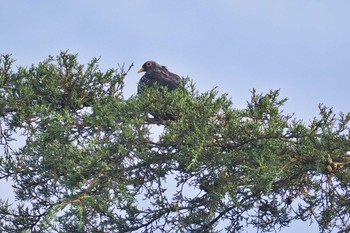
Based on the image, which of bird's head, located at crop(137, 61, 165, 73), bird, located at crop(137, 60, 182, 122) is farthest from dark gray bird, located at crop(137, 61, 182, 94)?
bird's head, located at crop(137, 61, 165, 73)

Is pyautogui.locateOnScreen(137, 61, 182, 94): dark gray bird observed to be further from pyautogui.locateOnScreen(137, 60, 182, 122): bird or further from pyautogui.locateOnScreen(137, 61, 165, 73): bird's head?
pyautogui.locateOnScreen(137, 61, 165, 73): bird's head

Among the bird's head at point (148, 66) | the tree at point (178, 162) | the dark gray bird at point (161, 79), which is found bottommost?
the tree at point (178, 162)

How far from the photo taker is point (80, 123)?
32.7 ft

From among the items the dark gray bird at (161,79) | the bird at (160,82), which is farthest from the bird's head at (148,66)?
the dark gray bird at (161,79)

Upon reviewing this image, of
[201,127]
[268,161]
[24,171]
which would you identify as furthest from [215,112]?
[24,171]

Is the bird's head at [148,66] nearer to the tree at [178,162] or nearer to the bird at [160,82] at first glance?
the bird at [160,82]

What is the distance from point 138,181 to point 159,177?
0.26 metres

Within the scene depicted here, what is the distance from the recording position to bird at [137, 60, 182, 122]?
9531 mm

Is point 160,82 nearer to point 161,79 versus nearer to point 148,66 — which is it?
point 161,79

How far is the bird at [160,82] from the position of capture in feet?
31.3

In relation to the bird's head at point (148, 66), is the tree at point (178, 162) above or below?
below

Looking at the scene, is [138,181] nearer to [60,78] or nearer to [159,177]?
[159,177]

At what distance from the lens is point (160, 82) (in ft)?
40.0

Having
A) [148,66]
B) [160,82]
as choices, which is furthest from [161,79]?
[148,66]
